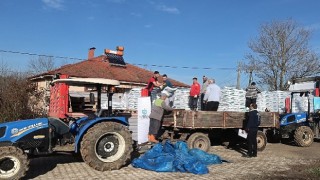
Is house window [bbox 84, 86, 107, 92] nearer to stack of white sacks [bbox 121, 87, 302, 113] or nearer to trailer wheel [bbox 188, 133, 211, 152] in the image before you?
trailer wheel [bbox 188, 133, 211, 152]

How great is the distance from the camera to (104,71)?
95.5 feet

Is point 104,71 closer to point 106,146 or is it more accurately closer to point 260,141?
point 260,141

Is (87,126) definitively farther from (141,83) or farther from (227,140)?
(141,83)

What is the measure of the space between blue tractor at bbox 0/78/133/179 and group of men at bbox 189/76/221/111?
18.1 ft

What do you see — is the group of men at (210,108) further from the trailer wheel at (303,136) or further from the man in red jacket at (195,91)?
the trailer wheel at (303,136)

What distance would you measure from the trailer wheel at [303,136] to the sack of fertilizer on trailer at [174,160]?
6.07 metres

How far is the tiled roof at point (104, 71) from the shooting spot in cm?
2739

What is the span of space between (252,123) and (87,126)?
5.70m

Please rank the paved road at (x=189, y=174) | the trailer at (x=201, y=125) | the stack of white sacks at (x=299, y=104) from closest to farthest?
the paved road at (x=189, y=174) → the trailer at (x=201, y=125) → the stack of white sacks at (x=299, y=104)

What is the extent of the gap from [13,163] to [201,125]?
20.7 ft

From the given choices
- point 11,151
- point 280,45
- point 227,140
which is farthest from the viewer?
point 280,45

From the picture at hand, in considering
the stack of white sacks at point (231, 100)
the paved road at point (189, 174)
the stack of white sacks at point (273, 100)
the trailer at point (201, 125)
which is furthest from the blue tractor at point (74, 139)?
the stack of white sacks at point (273, 100)

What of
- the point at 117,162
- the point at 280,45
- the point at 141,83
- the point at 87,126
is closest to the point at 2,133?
the point at 87,126

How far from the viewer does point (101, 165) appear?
30.1 feet
